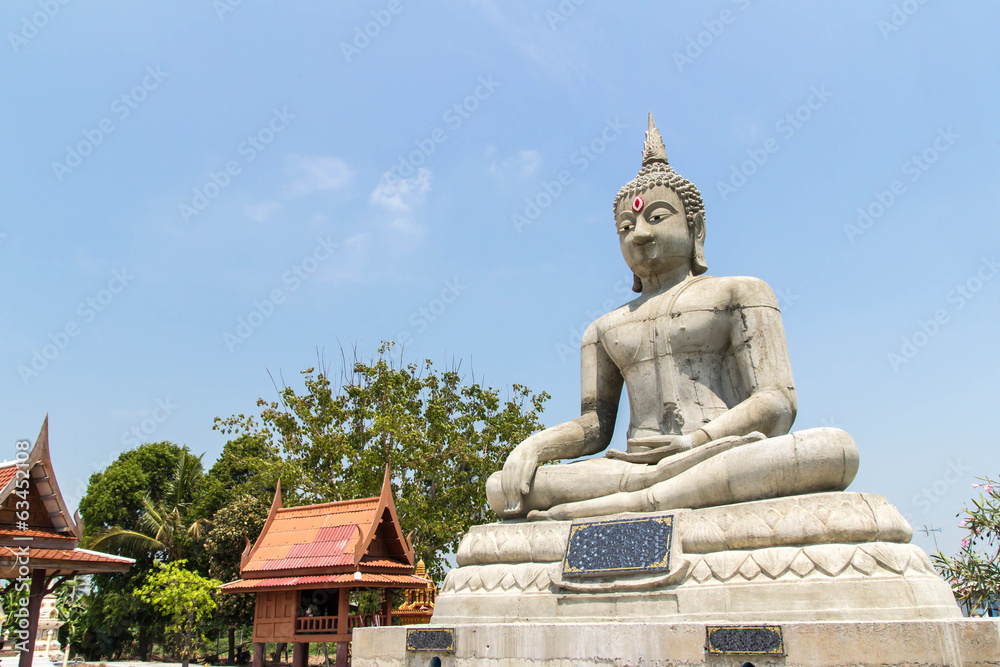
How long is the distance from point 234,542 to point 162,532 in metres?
4.13

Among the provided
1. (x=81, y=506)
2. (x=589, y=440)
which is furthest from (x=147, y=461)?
(x=589, y=440)

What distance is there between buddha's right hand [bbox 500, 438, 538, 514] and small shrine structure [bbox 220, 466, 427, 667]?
6670 mm

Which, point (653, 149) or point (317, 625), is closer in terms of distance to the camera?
point (653, 149)

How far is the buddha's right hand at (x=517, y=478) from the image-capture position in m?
7.12

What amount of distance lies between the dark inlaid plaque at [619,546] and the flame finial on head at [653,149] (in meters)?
4.31

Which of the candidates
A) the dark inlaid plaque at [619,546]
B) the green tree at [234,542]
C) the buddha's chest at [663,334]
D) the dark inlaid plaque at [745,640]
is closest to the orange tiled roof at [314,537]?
the buddha's chest at [663,334]

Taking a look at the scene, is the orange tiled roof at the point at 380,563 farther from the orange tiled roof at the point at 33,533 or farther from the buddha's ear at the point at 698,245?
the buddha's ear at the point at 698,245

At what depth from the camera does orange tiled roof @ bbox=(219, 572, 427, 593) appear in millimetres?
12930

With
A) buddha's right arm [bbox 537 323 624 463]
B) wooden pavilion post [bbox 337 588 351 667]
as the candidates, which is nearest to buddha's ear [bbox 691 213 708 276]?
buddha's right arm [bbox 537 323 624 463]

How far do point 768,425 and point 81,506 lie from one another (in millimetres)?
30019

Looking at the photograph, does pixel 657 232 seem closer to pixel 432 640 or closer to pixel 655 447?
pixel 655 447

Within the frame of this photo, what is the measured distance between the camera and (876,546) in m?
5.24

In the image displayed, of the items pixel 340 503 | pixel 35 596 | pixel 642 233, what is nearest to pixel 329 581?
pixel 340 503

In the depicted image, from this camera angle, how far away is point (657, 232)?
26.5 ft
